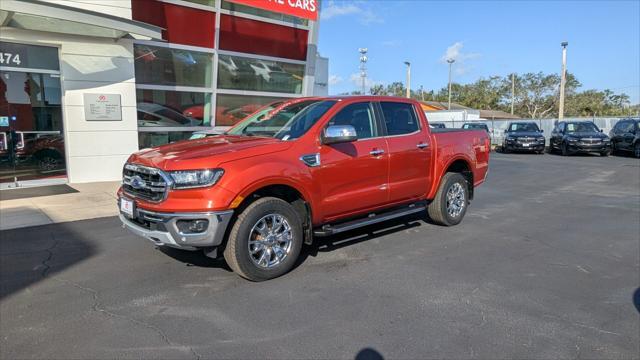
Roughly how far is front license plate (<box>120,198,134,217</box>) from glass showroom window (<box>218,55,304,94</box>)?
940 cm

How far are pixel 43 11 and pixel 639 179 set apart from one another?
50.3 ft

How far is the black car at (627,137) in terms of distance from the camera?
20234 millimetres

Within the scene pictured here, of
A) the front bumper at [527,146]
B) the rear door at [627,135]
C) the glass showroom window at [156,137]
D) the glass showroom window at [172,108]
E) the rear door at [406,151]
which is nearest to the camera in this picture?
the rear door at [406,151]

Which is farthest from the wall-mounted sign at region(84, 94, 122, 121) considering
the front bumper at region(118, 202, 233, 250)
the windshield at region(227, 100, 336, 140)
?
the front bumper at region(118, 202, 233, 250)

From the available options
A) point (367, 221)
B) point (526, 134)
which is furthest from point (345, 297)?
point (526, 134)

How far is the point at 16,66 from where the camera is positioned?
10.1m

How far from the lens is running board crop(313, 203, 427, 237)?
5.06 metres

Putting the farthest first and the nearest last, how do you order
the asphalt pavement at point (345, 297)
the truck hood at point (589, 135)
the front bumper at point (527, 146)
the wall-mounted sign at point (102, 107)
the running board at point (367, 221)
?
1. the front bumper at point (527, 146)
2. the truck hood at point (589, 135)
3. the wall-mounted sign at point (102, 107)
4. the running board at point (367, 221)
5. the asphalt pavement at point (345, 297)

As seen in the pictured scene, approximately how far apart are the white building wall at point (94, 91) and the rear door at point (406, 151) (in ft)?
25.7

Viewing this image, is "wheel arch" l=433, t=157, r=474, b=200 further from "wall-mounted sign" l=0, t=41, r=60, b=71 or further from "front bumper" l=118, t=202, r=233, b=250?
"wall-mounted sign" l=0, t=41, r=60, b=71

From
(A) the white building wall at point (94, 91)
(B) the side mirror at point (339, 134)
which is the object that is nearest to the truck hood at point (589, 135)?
(A) the white building wall at point (94, 91)

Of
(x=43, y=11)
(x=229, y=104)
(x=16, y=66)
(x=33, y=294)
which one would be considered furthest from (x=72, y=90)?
(x=33, y=294)

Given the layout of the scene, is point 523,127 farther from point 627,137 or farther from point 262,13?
point 262,13

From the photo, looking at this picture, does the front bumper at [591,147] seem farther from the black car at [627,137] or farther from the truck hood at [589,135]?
the black car at [627,137]
